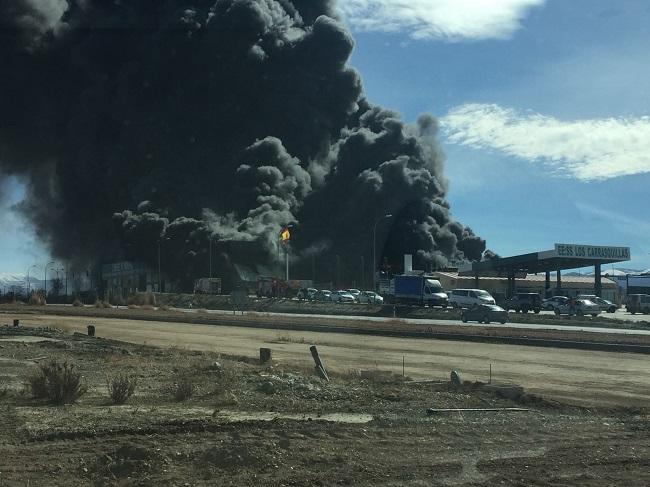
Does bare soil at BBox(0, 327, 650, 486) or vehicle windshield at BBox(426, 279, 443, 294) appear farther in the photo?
vehicle windshield at BBox(426, 279, 443, 294)

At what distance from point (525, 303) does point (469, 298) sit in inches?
310

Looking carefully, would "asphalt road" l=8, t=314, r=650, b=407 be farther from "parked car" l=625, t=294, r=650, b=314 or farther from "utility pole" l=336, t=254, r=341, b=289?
"utility pole" l=336, t=254, r=341, b=289

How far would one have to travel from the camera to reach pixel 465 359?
21.8m

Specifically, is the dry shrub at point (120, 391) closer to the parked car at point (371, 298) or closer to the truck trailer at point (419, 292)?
the truck trailer at point (419, 292)

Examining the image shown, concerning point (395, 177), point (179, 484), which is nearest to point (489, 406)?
point (179, 484)

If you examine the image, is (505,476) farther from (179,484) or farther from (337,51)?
(337,51)

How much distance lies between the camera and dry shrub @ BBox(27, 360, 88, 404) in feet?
36.4

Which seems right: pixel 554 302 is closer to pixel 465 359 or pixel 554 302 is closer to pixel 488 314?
pixel 488 314

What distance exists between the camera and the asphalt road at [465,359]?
1534 centimetres

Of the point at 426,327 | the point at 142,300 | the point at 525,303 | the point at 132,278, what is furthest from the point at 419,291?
the point at 132,278

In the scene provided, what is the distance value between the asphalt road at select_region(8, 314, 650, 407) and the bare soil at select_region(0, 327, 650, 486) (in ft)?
5.49

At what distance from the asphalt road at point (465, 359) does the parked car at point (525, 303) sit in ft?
100

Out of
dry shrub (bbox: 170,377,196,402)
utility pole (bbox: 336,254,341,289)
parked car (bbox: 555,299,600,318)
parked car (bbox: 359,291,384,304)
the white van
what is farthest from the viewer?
utility pole (bbox: 336,254,341,289)

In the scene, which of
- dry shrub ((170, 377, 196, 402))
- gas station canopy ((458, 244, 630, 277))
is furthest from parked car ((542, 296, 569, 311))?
dry shrub ((170, 377, 196, 402))
